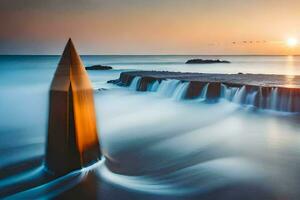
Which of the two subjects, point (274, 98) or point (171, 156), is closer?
point (171, 156)

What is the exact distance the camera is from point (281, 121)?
9.86 meters

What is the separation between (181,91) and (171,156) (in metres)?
8.49

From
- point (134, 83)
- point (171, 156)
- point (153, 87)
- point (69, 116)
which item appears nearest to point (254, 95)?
point (153, 87)

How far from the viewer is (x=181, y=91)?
48.5 ft

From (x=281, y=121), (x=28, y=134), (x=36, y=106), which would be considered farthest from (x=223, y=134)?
(x=36, y=106)

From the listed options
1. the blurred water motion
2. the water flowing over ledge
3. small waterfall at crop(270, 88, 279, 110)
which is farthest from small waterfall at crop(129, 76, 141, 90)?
small waterfall at crop(270, 88, 279, 110)

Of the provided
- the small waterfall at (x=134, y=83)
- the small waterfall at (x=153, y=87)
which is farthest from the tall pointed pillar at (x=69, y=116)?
the small waterfall at (x=134, y=83)

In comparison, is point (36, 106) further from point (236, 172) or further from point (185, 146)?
point (236, 172)

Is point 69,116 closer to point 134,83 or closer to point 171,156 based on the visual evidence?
point 171,156

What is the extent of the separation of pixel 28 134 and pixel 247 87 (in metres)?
8.03

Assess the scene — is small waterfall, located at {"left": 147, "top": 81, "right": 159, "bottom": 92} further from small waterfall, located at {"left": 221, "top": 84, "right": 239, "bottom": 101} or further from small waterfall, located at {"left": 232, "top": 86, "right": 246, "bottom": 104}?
small waterfall, located at {"left": 232, "top": 86, "right": 246, "bottom": 104}

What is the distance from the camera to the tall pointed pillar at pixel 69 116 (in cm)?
431

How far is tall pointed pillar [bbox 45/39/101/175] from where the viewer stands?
4.31m

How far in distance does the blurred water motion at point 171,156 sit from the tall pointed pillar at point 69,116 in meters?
0.29
